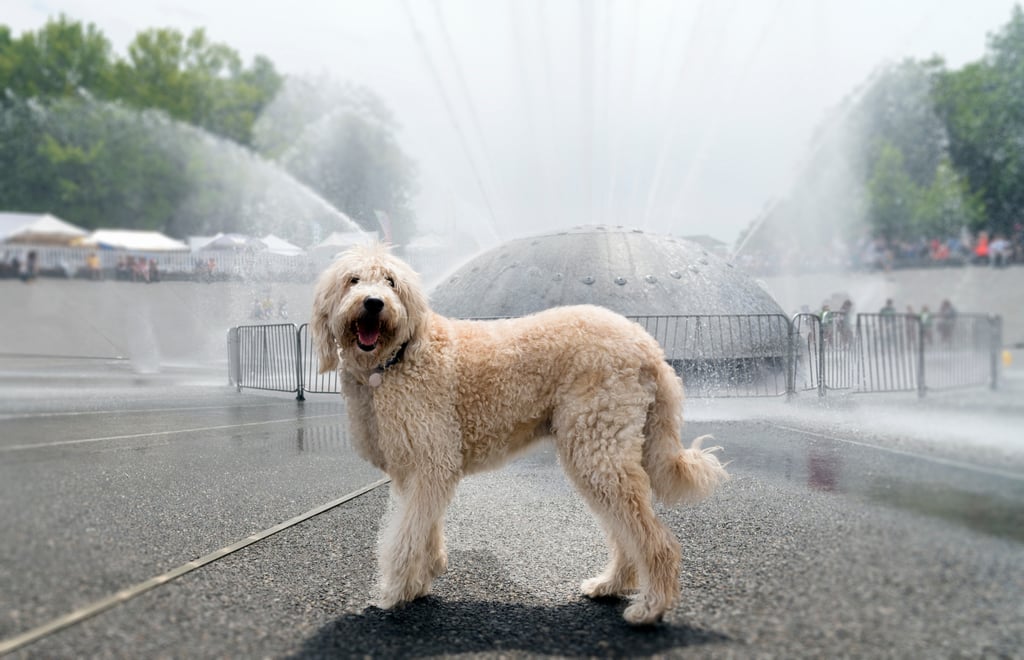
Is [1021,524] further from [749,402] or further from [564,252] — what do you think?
[564,252]

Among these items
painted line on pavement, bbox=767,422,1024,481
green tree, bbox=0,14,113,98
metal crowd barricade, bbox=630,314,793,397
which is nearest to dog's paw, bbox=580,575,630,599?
painted line on pavement, bbox=767,422,1024,481

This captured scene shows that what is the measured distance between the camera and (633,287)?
24.4ft

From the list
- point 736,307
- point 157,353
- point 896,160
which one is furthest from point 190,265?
point 736,307

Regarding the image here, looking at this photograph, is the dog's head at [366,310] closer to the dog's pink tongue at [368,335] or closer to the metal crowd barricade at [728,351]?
the dog's pink tongue at [368,335]

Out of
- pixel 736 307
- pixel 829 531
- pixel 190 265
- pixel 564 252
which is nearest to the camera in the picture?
pixel 829 531

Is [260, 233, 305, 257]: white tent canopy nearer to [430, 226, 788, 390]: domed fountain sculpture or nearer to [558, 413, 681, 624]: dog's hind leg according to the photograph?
[430, 226, 788, 390]: domed fountain sculpture

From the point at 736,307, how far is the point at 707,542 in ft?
10.6

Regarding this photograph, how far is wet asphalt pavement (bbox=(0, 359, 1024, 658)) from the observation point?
110 inches

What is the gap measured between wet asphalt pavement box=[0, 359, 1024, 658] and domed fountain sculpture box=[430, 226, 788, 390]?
196 centimetres

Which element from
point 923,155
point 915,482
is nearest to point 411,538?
point 915,482

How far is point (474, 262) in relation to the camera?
8273 millimetres

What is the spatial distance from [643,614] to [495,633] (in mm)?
809

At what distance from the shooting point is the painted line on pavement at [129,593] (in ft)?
8.44

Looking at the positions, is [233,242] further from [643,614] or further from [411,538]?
[643,614]
